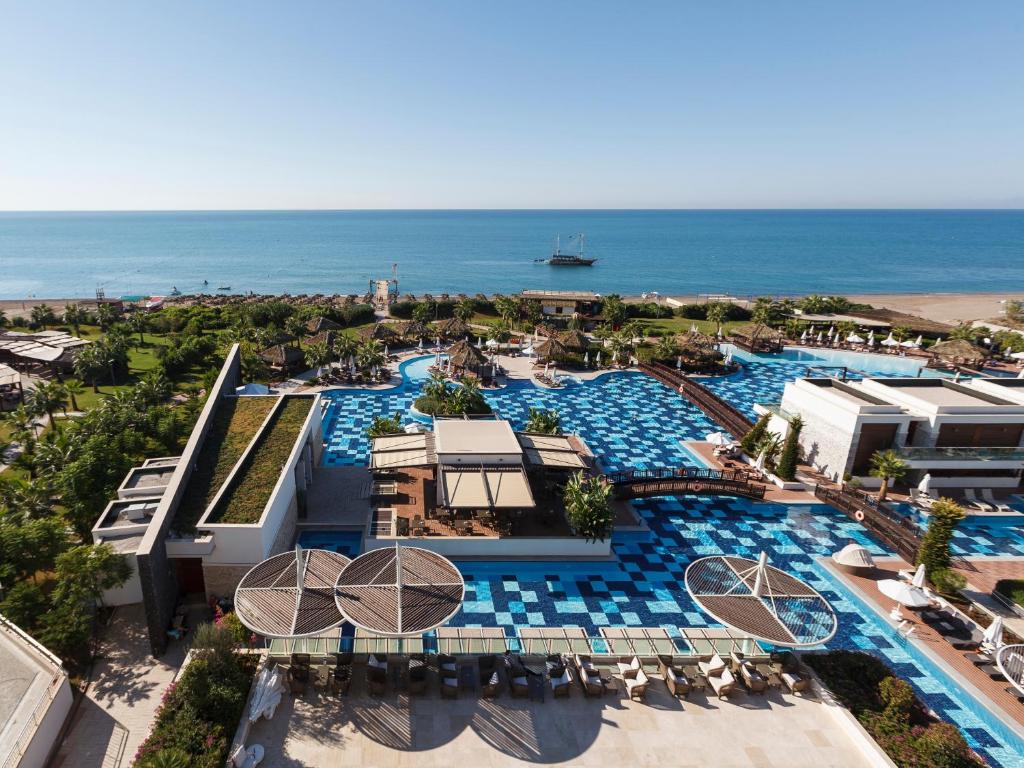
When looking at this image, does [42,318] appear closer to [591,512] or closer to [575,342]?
[575,342]

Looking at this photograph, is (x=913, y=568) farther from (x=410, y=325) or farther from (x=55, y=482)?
(x=410, y=325)

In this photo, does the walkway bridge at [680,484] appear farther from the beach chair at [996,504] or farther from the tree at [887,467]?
the beach chair at [996,504]

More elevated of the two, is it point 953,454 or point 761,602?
point 761,602

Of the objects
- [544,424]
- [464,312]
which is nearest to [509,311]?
[464,312]

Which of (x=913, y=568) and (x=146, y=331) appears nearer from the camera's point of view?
(x=913, y=568)

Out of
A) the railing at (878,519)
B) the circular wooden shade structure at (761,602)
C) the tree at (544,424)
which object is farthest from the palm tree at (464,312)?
the circular wooden shade structure at (761,602)

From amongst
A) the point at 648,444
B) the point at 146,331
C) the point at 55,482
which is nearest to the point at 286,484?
the point at 55,482
